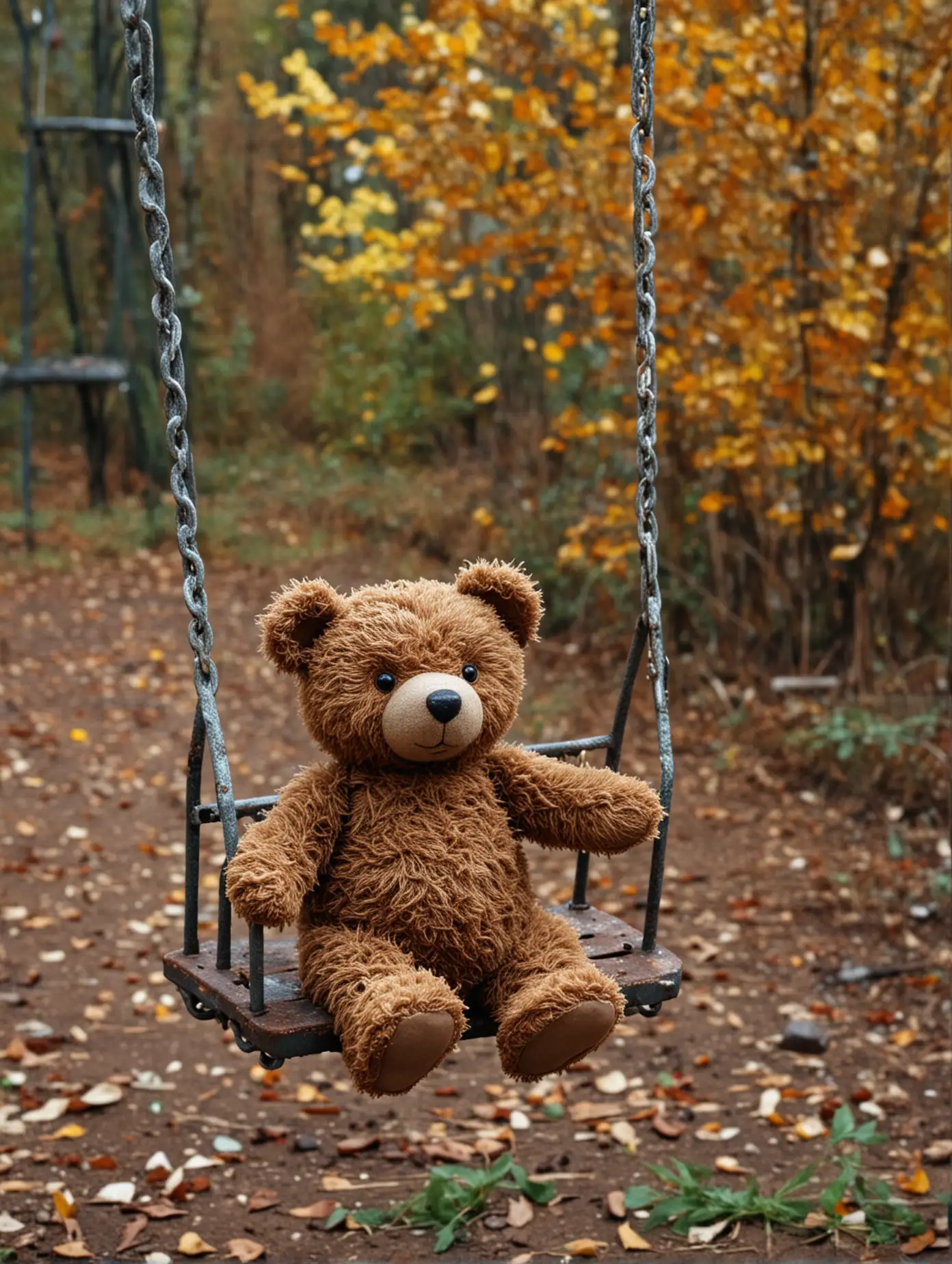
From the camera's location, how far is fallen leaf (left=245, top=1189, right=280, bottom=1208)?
3.46 metres

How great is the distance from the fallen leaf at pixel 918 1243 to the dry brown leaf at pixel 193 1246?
1.53 meters

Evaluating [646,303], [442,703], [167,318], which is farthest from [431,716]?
[646,303]

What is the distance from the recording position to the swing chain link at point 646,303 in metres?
2.36

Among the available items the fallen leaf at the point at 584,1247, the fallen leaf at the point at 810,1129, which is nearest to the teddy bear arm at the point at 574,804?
the fallen leaf at the point at 584,1247

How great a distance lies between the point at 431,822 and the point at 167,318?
0.83 metres

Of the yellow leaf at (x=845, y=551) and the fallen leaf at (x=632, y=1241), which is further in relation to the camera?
the yellow leaf at (x=845, y=551)

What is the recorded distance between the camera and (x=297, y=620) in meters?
2.21

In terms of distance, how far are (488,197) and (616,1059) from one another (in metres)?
3.98

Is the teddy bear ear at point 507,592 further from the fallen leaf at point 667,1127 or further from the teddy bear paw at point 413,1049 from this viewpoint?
the fallen leaf at point 667,1127

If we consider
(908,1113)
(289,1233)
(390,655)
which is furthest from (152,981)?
(390,655)

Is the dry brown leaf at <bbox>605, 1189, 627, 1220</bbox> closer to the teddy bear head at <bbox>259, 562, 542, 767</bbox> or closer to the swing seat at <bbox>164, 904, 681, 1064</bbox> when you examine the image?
the swing seat at <bbox>164, 904, 681, 1064</bbox>

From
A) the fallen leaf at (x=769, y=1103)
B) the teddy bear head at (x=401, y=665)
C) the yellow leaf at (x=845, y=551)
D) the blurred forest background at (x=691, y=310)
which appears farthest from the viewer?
the yellow leaf at (x=845, y=551)

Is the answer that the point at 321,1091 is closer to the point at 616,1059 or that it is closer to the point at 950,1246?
the point at 616,1059

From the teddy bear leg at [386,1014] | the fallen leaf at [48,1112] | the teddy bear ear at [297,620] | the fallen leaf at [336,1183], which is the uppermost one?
the teddy bear ear at [297,620]
